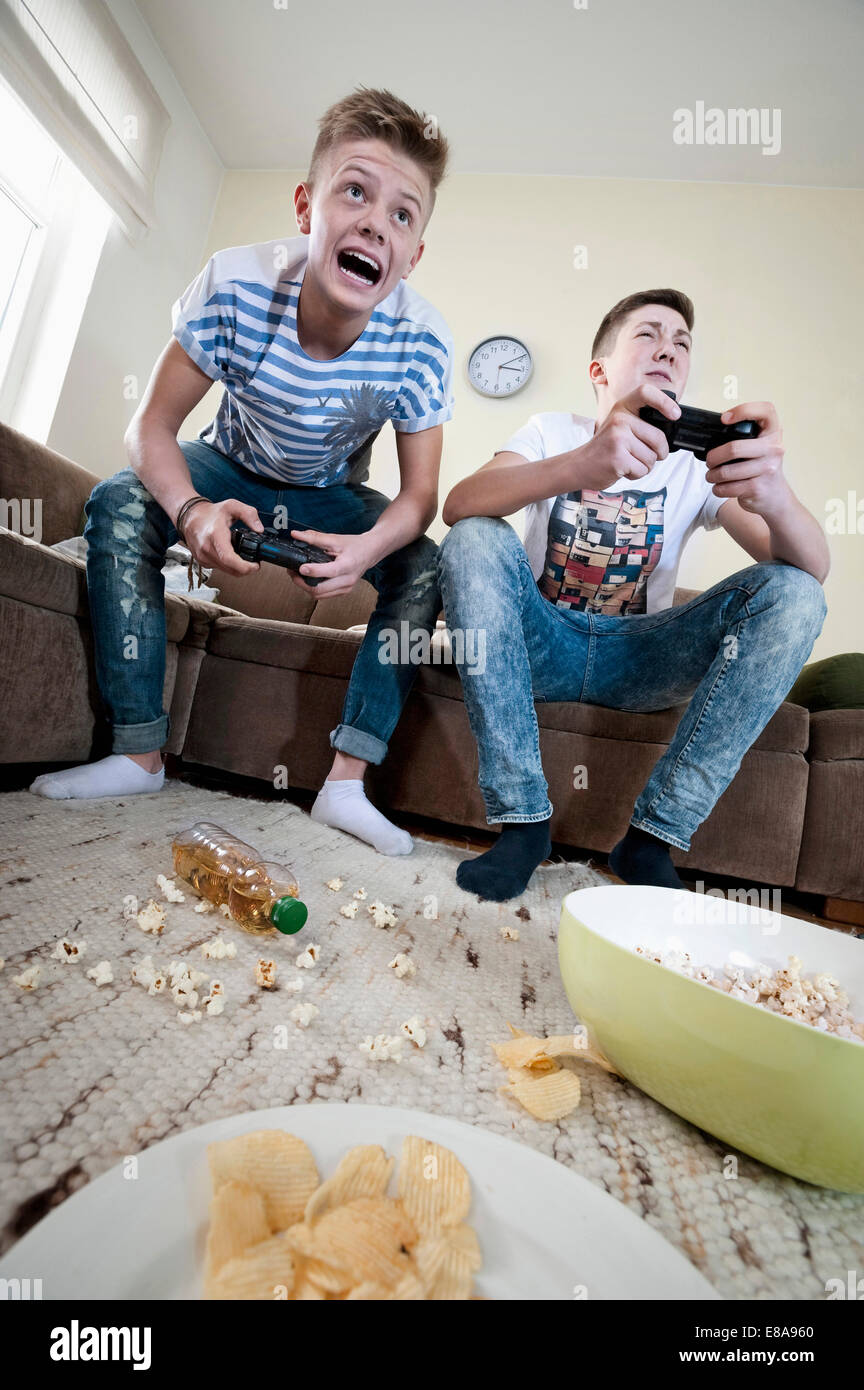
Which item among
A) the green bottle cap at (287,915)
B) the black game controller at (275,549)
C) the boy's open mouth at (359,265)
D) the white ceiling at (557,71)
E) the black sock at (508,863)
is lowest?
the green bottle cap at (287,915)

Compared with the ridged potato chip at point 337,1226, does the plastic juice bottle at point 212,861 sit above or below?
above

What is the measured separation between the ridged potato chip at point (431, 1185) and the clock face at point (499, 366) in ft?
9.60

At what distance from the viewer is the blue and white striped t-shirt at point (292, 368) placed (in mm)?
1098

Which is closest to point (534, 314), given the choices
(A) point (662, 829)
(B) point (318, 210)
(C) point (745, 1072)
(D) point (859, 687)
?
(B) point (318, 210)

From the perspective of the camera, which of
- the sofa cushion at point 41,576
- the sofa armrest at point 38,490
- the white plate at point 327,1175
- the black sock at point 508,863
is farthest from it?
the sofa armrest at point 38,490

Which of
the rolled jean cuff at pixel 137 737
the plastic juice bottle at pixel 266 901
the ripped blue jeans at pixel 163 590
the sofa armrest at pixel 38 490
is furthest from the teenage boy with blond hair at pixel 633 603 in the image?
the sofa armrest at pixel 38 490

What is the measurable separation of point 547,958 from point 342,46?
10.7 ft

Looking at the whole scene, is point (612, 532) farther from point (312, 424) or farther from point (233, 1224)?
point (233, 1224)

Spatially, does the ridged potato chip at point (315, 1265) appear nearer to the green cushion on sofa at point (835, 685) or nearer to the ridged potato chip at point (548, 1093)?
the ridged potato chip at point (548, 1093)

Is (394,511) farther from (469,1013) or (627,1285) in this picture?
(627,1285)

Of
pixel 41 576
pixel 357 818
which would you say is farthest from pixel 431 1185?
pixel 41 576

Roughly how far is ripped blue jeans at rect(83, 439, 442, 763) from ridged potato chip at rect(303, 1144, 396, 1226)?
876 mm

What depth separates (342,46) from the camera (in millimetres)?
2500
